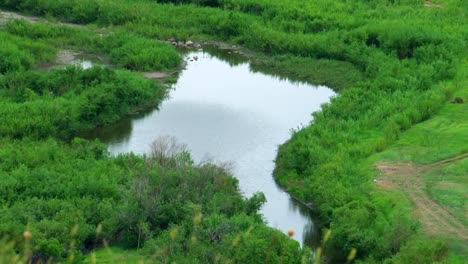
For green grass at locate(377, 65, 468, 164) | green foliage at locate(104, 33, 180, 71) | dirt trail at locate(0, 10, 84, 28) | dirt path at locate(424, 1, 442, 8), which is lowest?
dirt trail at locate(0, 10, 84, 28)

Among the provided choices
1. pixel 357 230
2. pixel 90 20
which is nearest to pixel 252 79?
pixel 90 20

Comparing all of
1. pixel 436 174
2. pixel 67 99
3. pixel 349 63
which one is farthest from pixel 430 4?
pixel 436 174

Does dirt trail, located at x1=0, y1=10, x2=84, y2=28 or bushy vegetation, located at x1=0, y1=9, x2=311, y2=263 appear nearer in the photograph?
bushy vegetation, located at x1=0, y1=9, x2=311, y2=263

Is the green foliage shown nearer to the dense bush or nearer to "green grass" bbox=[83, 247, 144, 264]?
the dense bush

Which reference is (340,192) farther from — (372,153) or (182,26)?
(182,26)

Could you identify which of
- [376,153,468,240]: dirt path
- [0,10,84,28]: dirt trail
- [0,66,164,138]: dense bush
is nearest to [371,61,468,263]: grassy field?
[376,153,468,240]: dirt path

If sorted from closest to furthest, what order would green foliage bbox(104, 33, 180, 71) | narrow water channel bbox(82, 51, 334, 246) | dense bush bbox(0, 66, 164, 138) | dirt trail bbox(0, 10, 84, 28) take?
1. narrow water channel bbox(82, 51, 334, 246)
2. dense bush bbox(0, 66, 164, 138)
3. green foliage bbox(104, 33, 180, 71)
4. dirt trail bbox(0, 10, 84, 28)

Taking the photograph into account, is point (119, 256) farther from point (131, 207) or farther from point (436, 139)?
point (436, 139)
